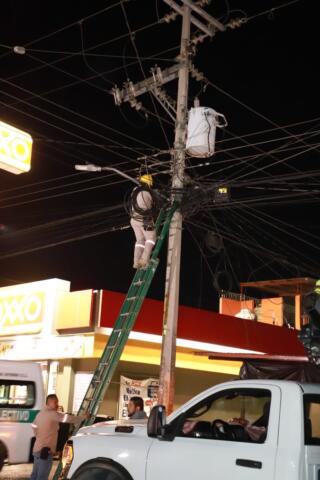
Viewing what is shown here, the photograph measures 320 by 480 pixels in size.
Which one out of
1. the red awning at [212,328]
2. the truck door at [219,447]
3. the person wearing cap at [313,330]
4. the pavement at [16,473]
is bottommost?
the pavement at [16,473]

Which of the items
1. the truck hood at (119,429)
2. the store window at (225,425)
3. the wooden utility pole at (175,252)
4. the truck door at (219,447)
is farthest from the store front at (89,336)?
the truck door at (219,447)

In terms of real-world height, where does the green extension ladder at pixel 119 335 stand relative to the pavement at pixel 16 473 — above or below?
above

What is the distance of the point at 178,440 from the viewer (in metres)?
5.93

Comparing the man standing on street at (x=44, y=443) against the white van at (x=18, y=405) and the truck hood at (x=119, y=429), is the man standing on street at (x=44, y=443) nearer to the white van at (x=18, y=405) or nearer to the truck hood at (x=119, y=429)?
the white van at (x=18, y=405)

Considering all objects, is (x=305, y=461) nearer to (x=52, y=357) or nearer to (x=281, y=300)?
(x=52, y=357)

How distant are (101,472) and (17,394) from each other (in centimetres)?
652

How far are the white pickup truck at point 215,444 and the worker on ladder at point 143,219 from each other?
6.52 m

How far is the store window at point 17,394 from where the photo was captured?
12344mm

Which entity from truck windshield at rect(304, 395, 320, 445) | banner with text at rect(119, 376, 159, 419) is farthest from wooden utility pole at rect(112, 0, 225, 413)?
banner with text at rect(119, 376, 159, 419)

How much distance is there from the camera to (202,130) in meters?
12.4

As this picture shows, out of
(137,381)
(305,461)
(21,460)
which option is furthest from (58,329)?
(305,461)

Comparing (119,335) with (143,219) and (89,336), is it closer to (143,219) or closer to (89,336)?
(143,219)

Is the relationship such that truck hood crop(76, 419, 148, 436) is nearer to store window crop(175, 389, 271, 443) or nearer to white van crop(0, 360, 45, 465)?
store window crop(175, 389, 271, 443)

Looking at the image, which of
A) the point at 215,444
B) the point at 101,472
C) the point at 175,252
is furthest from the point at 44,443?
the point at 215,444
